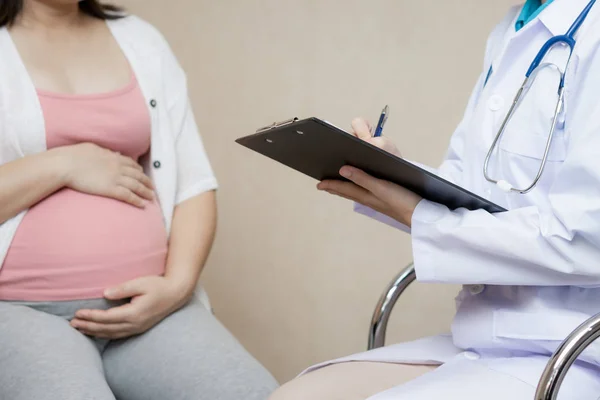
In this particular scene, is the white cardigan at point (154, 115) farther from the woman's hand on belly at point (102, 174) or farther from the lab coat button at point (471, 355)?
the lab coat button at point (471, 355)

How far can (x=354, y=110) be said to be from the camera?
2.03 metres

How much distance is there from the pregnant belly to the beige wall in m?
0.84

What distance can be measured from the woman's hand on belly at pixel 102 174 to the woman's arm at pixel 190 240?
100 millimetres

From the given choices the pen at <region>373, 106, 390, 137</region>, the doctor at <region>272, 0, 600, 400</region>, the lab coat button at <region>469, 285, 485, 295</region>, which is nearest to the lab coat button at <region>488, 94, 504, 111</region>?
the doctor at <region>272, 0, 600, 400</region>

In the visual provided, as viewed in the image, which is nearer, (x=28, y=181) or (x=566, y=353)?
(x=566, y=353)

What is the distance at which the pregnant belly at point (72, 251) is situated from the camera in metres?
1.30

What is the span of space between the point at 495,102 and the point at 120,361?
0.80 meters

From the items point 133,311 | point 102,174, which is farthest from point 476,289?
point 102,174

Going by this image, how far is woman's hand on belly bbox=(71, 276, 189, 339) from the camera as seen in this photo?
130cm

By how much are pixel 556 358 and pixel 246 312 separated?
1.56 m

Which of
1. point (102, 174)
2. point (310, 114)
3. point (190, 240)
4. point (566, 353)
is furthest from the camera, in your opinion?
point (310, 114)

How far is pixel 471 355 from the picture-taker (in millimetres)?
1022

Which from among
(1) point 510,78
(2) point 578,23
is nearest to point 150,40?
(1) point 510,78

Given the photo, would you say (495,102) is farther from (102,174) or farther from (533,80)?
(102,174)
